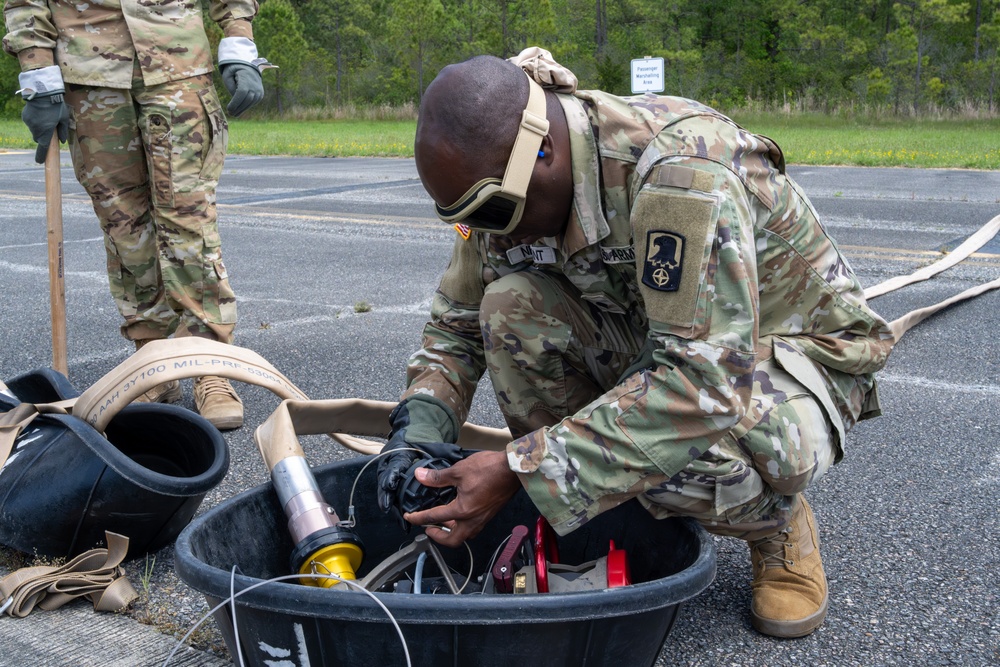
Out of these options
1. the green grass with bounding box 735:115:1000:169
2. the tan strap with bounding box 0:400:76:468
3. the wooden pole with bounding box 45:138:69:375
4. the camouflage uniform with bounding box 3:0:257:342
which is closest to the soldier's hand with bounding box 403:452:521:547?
the tan strap with bounding box 0:400:76:468

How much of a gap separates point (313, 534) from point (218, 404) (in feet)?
5.66

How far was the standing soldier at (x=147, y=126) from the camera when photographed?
3.44 metres

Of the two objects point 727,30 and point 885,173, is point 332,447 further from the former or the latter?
point 727,30

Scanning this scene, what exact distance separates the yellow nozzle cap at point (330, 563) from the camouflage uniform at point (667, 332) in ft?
1.35

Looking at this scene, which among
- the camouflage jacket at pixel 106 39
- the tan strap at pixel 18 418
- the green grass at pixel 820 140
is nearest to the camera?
the tan strap at pixel 18 418

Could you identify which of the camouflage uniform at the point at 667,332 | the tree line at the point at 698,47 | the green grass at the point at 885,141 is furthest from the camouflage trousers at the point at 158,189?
the tree line at the point at 698,47

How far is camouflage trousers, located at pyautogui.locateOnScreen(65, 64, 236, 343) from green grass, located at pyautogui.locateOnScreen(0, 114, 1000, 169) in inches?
456

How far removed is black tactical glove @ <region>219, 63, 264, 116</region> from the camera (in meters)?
3.62

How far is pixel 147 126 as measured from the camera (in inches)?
137

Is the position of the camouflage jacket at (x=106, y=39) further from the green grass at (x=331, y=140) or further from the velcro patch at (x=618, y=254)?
the green grass at (x=331, y=140)

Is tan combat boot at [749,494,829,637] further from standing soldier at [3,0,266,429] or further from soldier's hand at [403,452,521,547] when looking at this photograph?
standing soldier at [3,0,266,429]

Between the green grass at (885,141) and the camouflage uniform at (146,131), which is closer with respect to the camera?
the camouflage uniform at (146,131)

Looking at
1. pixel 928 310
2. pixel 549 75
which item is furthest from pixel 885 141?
pixel 549 75

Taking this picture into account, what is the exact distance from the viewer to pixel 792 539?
85.4 inches
